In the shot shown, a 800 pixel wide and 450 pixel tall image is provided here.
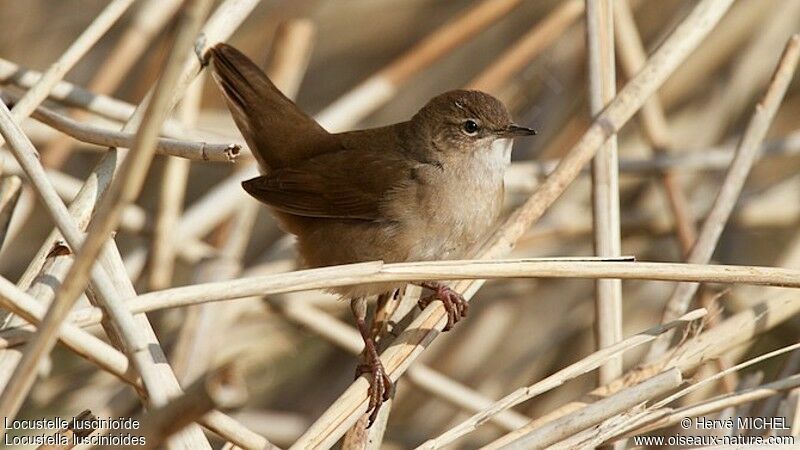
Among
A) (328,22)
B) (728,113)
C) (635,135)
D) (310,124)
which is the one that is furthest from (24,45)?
(728,113)

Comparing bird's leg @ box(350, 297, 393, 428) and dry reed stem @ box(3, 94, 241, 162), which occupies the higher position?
dry reed stem @ box(3, 94, 241, 162)

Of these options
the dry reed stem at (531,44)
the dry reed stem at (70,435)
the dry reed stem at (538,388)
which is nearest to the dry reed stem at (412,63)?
the dry reed stem at (531,44)

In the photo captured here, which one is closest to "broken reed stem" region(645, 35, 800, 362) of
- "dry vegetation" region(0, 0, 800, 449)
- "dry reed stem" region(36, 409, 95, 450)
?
"dry vegetation" region(0, 0, 800, 449)

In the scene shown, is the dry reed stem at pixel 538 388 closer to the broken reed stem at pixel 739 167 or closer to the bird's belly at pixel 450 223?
the broken reed stem at pixel 739 167

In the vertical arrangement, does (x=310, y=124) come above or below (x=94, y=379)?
above

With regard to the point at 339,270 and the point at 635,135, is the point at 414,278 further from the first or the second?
the point at 635,135

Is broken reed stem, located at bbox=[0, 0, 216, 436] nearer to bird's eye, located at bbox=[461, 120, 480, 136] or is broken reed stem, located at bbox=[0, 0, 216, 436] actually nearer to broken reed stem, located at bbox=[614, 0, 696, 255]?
bird's eye, located at bbox=[461, 120, 480, 136]

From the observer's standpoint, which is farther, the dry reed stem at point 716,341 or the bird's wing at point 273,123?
the bird's wing at point 273,123
